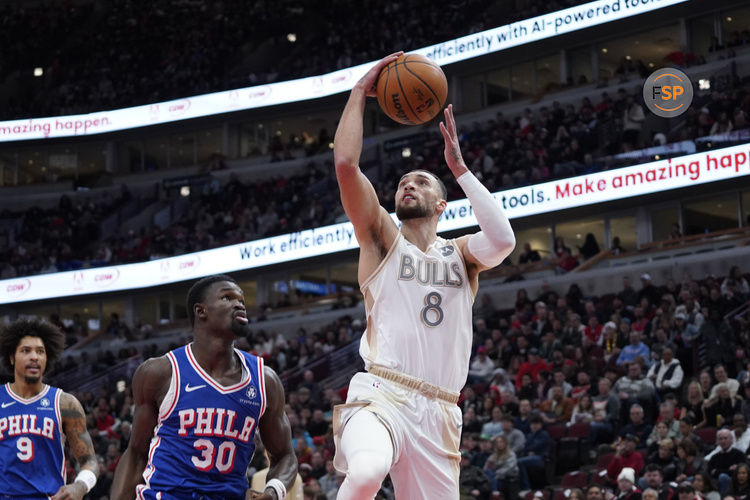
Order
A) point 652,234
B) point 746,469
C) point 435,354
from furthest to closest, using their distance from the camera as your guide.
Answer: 1. point 652,234
2. point 746,469
3. point 435,354

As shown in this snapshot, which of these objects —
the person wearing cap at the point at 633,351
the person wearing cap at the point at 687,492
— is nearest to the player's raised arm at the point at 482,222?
the person wearing cap at the point at 687,492

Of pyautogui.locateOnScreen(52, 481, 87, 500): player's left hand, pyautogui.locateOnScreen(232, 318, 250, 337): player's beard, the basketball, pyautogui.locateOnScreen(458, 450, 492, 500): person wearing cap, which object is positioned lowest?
pyautogui.locateOnScreen(458, 450, 492, 500): person wearing cap

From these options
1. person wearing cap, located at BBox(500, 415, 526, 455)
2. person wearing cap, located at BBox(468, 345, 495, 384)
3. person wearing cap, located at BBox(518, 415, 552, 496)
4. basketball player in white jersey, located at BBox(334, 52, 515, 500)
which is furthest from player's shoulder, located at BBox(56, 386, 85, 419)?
person wearing cap, located at BBox(468, 345, 495, 384)

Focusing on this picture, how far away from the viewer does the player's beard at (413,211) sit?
20.0 feet

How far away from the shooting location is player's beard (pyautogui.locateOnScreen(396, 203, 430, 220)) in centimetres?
611

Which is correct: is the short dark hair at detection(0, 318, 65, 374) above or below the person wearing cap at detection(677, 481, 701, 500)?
above

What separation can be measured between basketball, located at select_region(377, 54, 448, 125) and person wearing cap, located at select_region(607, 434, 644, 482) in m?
7.83

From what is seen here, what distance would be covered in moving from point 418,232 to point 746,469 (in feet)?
23.5

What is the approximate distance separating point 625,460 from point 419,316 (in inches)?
312

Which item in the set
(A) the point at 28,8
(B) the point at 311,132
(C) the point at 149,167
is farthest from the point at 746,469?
(A) the point at 28,8

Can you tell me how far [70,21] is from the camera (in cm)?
4334

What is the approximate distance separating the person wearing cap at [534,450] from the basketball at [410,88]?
29.1 ft

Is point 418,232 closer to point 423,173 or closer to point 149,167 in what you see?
point 423,173

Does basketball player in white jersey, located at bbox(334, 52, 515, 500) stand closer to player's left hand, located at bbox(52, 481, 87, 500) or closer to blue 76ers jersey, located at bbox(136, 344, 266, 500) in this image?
blue 76ers jersey, located at bbox(136, 344, 266, 500)
